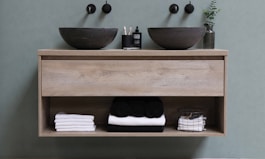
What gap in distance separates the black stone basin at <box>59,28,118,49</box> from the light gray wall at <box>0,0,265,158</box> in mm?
278

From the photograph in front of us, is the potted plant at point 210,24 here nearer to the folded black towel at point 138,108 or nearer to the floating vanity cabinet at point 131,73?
the floating vanity cabinet at point 131,73

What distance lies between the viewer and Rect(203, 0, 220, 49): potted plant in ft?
8.84

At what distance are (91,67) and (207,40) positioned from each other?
0.76m

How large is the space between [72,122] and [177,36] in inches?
30.9

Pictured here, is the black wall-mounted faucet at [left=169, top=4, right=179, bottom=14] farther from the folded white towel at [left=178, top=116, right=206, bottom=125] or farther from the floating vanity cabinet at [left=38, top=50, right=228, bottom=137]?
the folded white towel at [left=178, top=116, right=206, bottom=125]

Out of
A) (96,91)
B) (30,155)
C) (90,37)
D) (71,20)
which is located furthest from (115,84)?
(30,155)

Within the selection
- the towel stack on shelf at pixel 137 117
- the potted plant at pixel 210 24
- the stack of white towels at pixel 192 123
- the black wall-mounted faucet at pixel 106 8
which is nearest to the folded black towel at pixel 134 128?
the towel stack on shelf at pixel 137 117

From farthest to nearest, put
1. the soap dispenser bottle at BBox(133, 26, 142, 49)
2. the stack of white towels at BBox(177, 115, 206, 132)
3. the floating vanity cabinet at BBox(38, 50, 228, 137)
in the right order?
the soap dispenser bottle at BBox(133, 26, 142, 49) < the stack of white towels at BBox(177, 115, 206, 132) < the floating vanity cabinet at BBox(38, 50, 228, 137)

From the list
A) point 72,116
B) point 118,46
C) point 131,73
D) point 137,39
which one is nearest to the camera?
point 131,73

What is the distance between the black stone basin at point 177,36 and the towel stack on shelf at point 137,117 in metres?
0.35

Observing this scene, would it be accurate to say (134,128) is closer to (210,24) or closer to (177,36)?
(177,36)

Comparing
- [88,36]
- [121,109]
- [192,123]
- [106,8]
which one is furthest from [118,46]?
[192,123]

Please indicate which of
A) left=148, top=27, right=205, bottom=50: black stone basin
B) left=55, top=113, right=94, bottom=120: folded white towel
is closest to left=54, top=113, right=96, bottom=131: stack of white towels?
left=55, top=113, right=94, bottom=120: folded white towel

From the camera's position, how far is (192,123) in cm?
255
